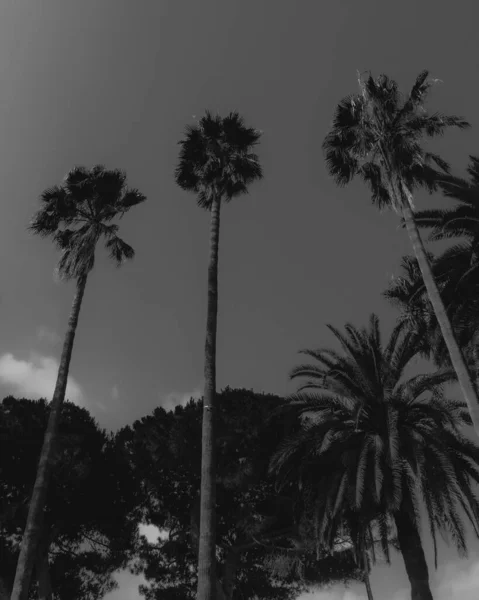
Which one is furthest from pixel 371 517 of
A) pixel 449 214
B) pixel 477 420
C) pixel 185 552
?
pixel 185 552

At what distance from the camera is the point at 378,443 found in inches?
674

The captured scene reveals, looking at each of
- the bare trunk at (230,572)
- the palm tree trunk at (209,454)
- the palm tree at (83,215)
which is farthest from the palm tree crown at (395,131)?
the bare trunk at (230,572)

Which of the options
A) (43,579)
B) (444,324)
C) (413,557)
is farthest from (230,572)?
(444,324)

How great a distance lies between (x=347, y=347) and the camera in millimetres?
19641

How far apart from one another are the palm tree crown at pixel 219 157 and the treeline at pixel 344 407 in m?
0.05

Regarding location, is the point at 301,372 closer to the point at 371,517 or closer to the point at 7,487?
the point at 371,517

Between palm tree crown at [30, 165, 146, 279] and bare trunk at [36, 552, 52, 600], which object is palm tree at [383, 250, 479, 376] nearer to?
palm tree crown at [30, 165, 146, 279]

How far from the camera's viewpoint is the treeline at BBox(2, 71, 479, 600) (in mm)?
15570

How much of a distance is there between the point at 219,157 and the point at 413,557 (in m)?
15.5

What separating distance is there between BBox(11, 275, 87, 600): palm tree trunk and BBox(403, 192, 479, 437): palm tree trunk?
12.3m

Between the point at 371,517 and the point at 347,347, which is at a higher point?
the point at 347,347

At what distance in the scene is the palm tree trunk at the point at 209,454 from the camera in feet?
34.8

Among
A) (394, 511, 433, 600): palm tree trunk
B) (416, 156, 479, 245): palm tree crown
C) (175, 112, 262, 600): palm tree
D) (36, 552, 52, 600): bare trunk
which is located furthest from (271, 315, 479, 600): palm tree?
(36, 552, 52, 600): bare trunk

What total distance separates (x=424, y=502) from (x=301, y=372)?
6554mm
